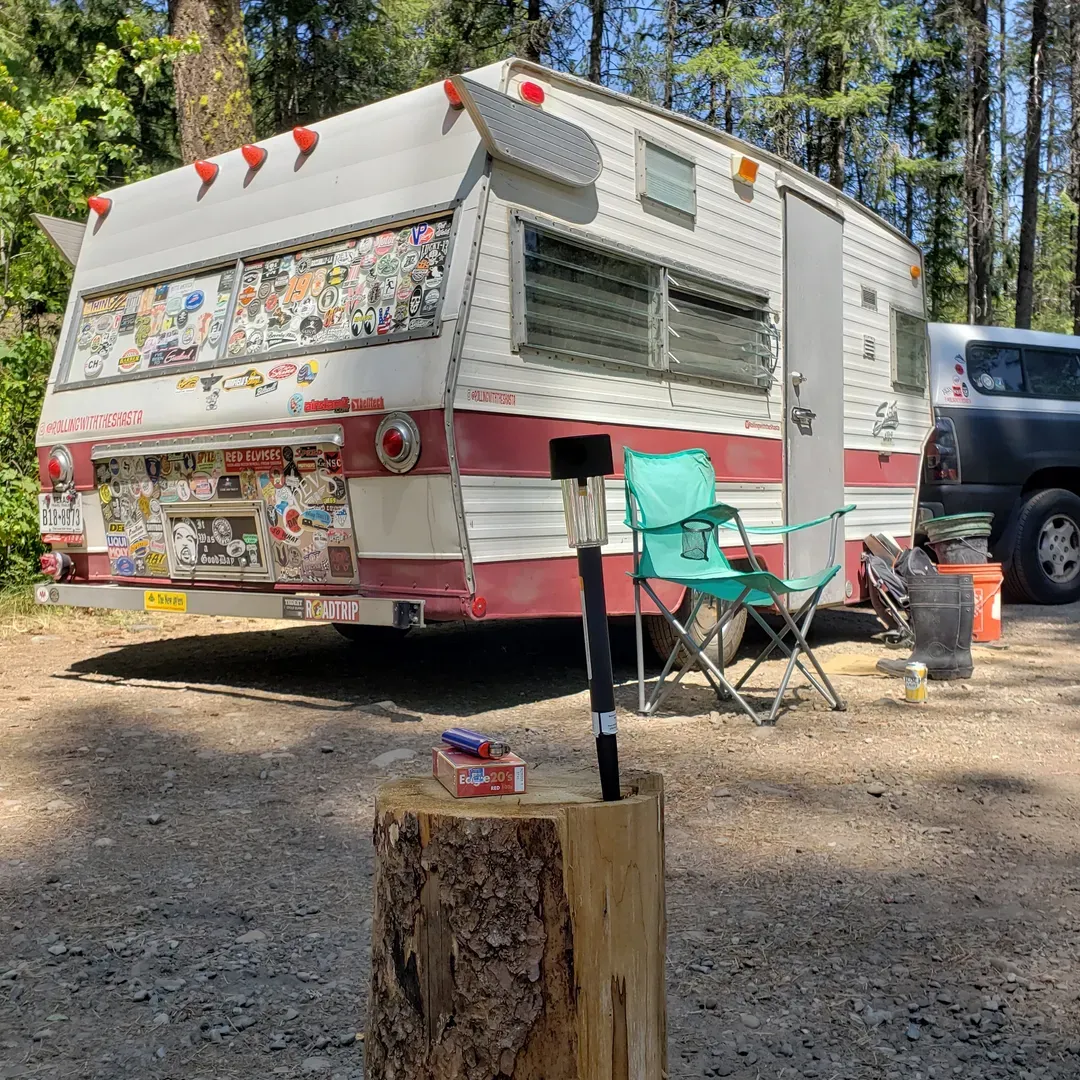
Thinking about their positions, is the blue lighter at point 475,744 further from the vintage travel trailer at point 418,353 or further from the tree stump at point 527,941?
the vintage travel trailer at point 418,353

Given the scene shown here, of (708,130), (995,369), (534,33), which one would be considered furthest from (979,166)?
(708,130)

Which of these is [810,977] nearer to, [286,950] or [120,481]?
[286,950]

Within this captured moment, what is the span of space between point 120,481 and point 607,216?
107 inches

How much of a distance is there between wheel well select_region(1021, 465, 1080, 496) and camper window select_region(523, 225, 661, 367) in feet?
15.1

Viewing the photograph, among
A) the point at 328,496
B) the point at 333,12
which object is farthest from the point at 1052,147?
the point at 328,496

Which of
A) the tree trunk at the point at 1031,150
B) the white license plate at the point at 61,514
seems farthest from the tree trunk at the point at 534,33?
the white license plate at the point at 61,514

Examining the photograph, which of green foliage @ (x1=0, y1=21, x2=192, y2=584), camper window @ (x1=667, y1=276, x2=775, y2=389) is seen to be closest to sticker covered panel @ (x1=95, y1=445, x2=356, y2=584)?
camper window @ (x1=667, y1=276, x2=775, y2=389)

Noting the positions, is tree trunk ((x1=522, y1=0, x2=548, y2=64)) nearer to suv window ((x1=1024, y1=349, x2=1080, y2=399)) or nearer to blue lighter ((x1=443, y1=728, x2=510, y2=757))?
suv window ((x1=1024, y1=349, x2=1080, y2=399))

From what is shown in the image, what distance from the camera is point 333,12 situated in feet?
50.9

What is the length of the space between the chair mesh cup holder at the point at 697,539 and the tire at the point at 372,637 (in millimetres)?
2273

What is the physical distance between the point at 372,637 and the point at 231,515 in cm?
199

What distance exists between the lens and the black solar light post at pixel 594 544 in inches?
75.4

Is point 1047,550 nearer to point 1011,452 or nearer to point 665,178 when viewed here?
point 1011,452

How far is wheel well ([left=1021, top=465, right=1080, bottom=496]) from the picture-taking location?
9148 mm
